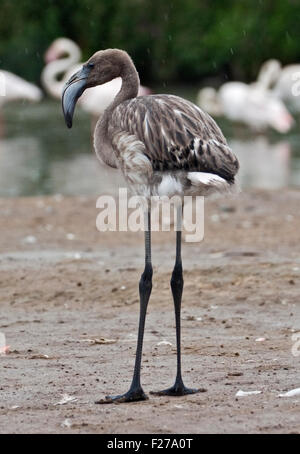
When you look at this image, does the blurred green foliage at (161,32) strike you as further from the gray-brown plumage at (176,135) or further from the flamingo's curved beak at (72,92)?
the gray-brown plumage at (176,135)

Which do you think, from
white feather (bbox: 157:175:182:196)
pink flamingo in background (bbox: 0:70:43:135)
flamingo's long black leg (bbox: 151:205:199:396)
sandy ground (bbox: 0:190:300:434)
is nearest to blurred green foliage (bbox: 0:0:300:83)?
pink flamingo in background (bbox: 0:70:43:135)

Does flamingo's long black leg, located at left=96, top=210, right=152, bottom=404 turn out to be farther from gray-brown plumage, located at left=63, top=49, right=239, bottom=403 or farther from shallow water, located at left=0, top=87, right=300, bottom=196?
shallow water, located at left=0, top=87, right=300, bottom=196

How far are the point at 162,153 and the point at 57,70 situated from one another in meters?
15.3

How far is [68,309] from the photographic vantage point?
249 inches

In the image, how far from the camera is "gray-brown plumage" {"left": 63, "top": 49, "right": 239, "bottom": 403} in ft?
14.3

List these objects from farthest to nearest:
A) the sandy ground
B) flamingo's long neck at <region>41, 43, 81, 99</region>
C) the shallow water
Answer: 1. flamingo's long neck at <region>41, 43, 81, 99</region>
2. the shallow water
3. the sandy ground

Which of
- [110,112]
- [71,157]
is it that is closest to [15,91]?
[71,157]

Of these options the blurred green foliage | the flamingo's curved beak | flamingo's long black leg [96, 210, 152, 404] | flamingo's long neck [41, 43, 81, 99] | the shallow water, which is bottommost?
flamingo's long black leg [96, 210, 152, 404]

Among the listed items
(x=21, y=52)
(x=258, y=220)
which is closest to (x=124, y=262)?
(x=258, y=220)

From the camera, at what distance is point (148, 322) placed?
234 inches

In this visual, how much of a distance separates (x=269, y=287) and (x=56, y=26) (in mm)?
21147

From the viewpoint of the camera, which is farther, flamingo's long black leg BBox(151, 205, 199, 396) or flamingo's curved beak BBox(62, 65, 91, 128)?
flamingo's curved beak BBox(62, 65, 91, 128)

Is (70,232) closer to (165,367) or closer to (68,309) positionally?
(68,309)

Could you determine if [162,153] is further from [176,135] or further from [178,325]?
[178,325]
